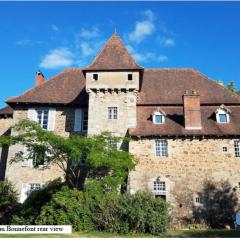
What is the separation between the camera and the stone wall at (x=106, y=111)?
2284cm

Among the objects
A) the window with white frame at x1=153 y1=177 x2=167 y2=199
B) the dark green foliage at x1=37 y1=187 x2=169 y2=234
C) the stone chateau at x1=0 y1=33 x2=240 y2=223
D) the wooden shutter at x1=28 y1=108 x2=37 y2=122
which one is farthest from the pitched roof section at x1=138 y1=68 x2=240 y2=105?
the dark green foliage at x1=37 y1=187 x2=169 y2=234

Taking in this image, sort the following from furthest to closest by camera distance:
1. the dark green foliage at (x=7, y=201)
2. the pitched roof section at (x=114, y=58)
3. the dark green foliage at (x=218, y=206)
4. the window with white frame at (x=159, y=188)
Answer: the pitched roof section at (x=114, y=58), the window with white frame at (x=159, y=188), the dark green foliage at (x=218, y=206), the dark green foliage at (x=7, y=201)

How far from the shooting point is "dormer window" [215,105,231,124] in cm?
2300

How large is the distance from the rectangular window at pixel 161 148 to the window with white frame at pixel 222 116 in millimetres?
4186

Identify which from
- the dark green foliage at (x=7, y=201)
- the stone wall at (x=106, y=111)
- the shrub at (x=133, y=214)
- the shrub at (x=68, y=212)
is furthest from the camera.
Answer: the stone wall at (x=106, y=111)

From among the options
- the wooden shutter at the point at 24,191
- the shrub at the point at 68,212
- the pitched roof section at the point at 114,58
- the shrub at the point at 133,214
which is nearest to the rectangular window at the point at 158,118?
the pitched roof section at the point at 114,58

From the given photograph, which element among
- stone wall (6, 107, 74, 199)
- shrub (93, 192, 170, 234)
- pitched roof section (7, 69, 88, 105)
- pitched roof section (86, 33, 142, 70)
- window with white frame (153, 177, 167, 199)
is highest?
pitched roof section (86, 33, 142, 70)

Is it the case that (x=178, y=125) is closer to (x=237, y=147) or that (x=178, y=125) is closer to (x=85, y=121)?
(x=237, y=147)

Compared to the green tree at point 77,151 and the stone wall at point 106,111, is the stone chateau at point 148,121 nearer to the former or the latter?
the stone wall at point 106,111

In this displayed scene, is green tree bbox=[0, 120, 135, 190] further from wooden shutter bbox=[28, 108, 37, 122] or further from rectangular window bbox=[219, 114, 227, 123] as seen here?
rectangular window bbox=[219, 114, 227, 123]

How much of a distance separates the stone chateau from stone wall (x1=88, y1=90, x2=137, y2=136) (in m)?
0.07

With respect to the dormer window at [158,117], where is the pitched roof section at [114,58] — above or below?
above

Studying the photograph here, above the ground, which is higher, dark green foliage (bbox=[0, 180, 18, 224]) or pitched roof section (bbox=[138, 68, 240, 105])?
pitched roof section (bbox=[138, 68, 240, 105])

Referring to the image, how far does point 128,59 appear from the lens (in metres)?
24.4
